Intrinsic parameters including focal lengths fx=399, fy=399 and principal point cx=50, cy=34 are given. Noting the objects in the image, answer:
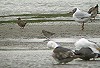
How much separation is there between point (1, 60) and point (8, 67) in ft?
3.79

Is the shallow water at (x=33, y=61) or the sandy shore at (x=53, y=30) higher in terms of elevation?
the shallow water at (x=33, y=61)

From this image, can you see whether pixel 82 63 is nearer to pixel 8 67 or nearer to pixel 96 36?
pixel 8 67

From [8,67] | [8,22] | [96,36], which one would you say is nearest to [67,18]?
[8,22]

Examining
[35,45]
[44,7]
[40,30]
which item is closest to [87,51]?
[35,45]

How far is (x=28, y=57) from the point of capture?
11078 millimetres

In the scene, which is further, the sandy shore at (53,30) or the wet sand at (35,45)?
the sandy shore at (53,30)

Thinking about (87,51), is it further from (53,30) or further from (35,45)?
(53,30)

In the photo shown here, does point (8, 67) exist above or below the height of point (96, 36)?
above

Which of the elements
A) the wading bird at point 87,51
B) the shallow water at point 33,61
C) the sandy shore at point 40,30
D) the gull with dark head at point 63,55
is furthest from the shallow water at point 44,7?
the gull with dark head at point 63,55

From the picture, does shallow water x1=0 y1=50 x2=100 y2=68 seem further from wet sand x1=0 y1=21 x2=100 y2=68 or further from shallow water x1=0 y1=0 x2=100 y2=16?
shallow water x1=0 y1=0 x2=100 y2=16

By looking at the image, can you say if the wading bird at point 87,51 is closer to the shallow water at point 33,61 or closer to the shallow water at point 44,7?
the shallow water at point 33,61

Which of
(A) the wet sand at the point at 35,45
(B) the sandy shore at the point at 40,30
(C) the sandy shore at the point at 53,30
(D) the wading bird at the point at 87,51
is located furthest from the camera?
(C) the sandy shore at the point at 53,30

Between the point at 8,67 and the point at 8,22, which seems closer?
the point at 8,67

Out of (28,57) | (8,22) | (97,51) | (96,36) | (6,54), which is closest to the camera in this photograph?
(97,51)
